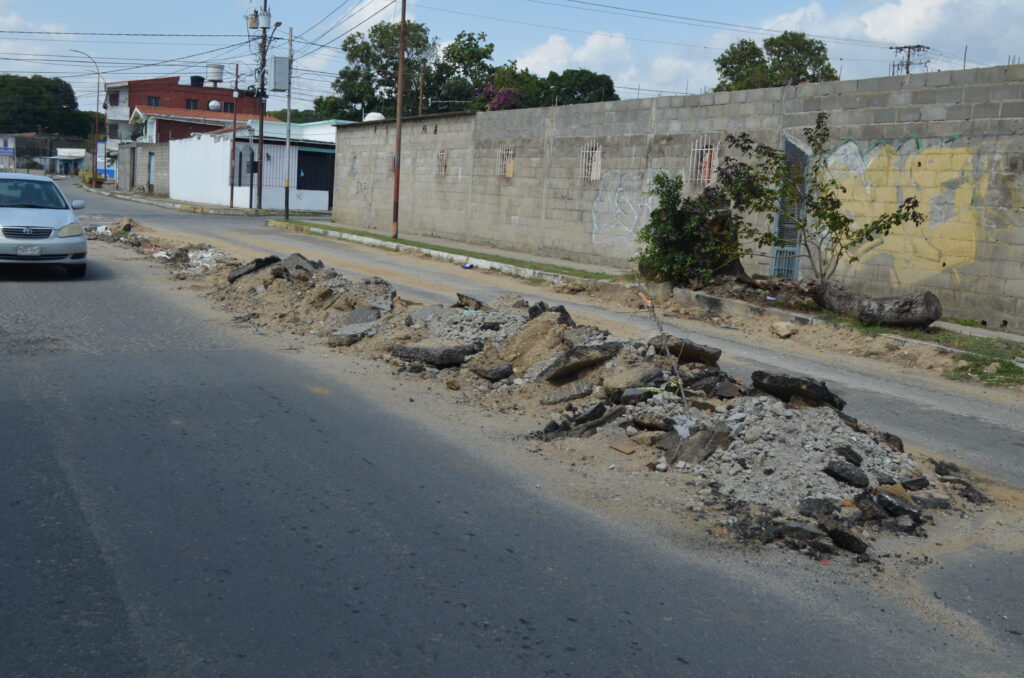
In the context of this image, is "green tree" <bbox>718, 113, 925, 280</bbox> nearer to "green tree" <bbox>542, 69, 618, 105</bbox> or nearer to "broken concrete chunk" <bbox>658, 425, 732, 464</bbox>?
"broken concrete chunk" <bbox>658, 425, 732, 464</bbox>

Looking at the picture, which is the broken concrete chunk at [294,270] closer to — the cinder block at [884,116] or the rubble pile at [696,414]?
the rubble pile at [696,414]

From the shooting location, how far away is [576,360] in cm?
802

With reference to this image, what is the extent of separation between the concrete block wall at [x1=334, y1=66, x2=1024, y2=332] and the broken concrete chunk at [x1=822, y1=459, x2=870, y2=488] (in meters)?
9.14

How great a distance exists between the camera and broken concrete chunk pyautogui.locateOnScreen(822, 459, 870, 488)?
5637 millimetres

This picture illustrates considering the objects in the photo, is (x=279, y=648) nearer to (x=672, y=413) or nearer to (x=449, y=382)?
(x=672, y=413)

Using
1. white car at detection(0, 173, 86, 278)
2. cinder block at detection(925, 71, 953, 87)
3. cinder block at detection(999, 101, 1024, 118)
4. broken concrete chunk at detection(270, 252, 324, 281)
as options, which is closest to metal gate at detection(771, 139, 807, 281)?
cinder block at detection(925, 71, 953, 87)

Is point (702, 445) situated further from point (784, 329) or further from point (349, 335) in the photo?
point (784, 329)

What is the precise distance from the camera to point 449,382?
8.52 meters

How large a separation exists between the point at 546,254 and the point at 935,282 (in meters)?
11.1

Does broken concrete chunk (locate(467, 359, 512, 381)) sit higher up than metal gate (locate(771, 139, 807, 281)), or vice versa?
metal gate (locate(771, 139, 807, 281))

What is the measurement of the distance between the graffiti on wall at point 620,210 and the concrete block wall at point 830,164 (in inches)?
1.2

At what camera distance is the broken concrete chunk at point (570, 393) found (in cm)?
773

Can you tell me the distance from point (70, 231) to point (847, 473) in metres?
13.0

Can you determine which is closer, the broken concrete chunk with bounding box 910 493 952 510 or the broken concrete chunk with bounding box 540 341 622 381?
the broken concrete chunk with bounding box 910 493 952 510
